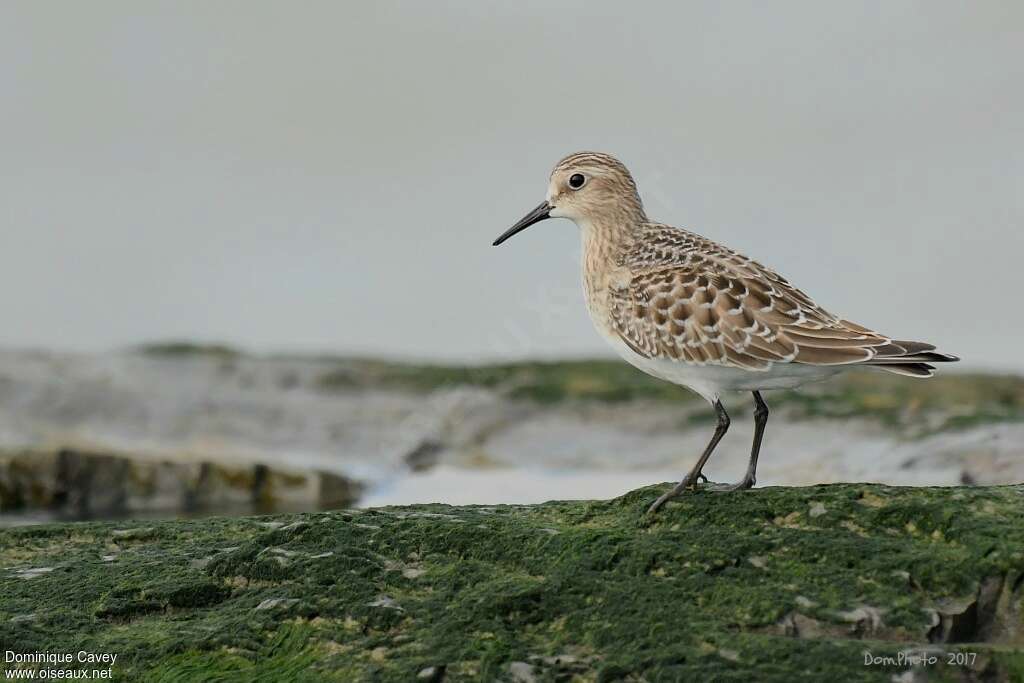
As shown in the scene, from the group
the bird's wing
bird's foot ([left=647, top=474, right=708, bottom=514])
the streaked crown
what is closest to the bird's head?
the streaked crown

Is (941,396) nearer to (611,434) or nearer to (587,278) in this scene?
(611,434)

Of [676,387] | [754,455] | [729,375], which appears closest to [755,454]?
[754,455]

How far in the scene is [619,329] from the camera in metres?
7.12

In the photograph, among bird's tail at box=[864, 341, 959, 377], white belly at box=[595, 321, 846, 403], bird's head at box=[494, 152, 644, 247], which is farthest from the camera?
bird's head at box=[494, 152, 644, 247]

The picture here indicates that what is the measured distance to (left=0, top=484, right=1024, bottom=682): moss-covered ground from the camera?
5.03 metres

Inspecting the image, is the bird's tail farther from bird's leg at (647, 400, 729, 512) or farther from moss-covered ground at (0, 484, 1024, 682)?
bird's leg at (647, 400, 729, 512)

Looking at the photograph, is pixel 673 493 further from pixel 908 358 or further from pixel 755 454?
pixel 908 358

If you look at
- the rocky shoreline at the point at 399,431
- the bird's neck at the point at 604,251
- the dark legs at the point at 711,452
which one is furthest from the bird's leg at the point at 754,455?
the rocky shoreline at the point at 399,431

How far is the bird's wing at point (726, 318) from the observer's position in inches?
257

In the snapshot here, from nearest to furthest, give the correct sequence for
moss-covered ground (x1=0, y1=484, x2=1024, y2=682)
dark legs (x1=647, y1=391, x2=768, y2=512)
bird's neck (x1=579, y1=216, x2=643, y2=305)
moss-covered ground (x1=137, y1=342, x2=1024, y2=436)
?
moss-covered ground (x1=0, y1=484, x2=1024, y2=682) < dark legs (x1=647, y1=391, x2=768, y2=512) < bird's neck (x1=579, y1=216, x2=643, y2=305) < moss-covered ground (x1=137, y1=342, x2=1024, y2=436)

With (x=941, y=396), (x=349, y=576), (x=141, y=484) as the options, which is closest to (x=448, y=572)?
(x=349, y=576)

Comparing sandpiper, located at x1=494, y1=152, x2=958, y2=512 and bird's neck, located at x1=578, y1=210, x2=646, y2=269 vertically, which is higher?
bird's neck, located at x1=578, y1=210, x2=646, y2=269

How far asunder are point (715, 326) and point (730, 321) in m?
0.07

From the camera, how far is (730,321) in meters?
6.71
